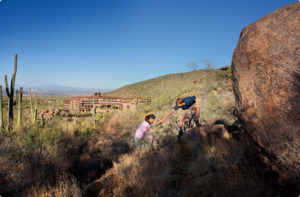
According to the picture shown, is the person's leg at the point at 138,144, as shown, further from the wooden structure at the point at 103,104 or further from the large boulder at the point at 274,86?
the wooden structure at the point at 103,104

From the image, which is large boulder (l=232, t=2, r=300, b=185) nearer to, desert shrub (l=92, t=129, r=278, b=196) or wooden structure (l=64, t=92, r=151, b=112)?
desert shrub (l=92, t=129, r=278, b=196)

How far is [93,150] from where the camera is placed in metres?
8.05

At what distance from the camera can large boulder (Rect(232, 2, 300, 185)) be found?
247 cm

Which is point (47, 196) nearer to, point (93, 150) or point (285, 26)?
point (93, 150)

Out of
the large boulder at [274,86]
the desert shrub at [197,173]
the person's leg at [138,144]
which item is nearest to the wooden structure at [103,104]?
the person's leg at [138,144]

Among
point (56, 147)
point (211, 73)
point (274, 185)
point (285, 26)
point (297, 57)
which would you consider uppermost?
point (211, 73)

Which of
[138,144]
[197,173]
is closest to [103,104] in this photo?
[138,144]

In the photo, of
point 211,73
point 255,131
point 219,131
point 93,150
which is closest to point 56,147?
point 93,150

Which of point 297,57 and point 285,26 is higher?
point 285,26

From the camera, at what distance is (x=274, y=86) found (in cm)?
267

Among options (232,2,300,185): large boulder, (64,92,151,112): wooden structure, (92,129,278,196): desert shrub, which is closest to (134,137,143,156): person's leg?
(92,129,278,196): desert shrub

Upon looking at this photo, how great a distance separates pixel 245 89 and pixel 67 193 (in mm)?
3975

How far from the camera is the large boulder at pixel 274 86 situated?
97.1 inches

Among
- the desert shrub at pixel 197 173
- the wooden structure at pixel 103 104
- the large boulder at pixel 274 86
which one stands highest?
the large boulder at pixel 274 86
